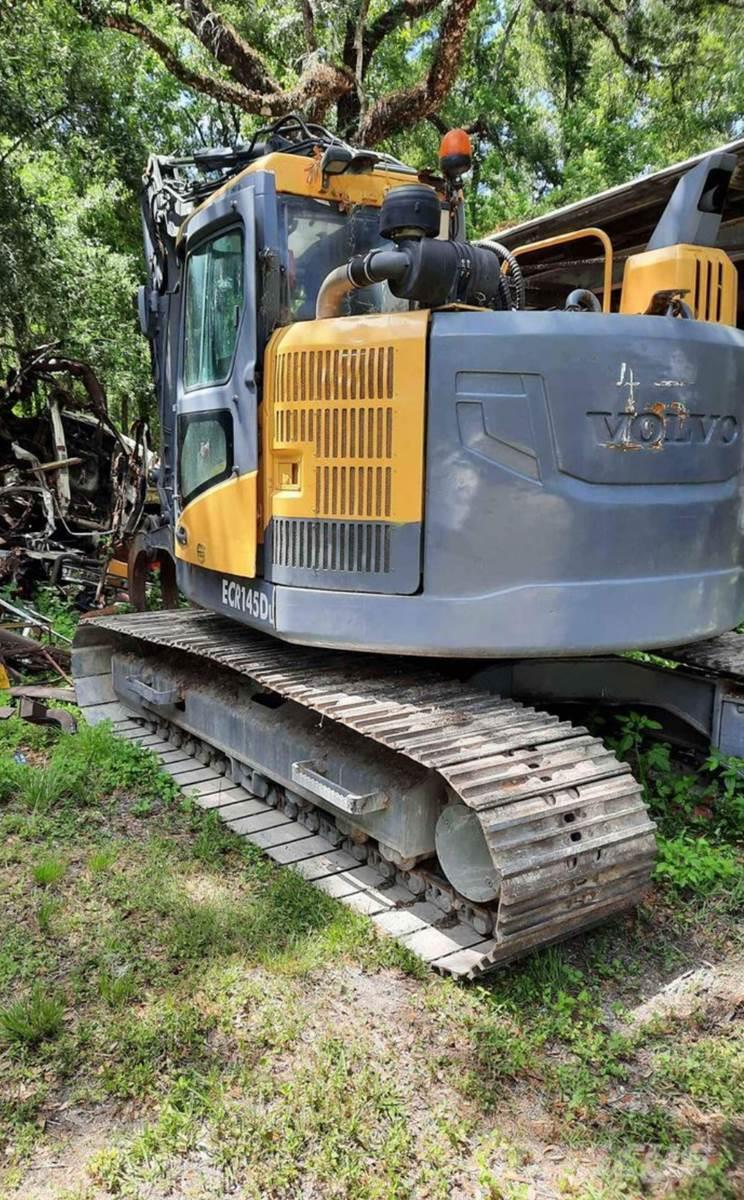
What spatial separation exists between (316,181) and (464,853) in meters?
2.85

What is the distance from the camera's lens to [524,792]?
2967mm

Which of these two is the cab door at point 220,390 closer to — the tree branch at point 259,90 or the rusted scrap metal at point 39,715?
the rusted scrap metal at point 39,715

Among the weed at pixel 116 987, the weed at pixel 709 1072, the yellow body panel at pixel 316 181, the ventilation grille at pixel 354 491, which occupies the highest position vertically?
the yellow body panel at pixel 316 181

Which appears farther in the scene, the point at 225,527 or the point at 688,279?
the point at 225,527

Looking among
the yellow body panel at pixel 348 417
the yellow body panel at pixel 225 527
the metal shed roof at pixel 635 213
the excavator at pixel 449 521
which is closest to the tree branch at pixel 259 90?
the metal shed roof at pixel 635 213

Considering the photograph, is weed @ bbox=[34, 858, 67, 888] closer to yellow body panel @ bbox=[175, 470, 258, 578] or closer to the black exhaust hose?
yellow body panel @ bbox=[175, 470, 258, 578]

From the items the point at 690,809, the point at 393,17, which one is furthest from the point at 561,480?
the point at 393,17

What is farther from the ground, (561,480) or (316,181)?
(316,181)

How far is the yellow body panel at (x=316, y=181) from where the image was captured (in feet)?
12.7

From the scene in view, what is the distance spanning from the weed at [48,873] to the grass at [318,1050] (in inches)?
0.5

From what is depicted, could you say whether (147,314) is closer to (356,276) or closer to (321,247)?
(321,247)

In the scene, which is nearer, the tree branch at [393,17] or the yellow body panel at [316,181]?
the yellow body panel at [316,181]

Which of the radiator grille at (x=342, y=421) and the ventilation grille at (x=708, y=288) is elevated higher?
the ventilation grille at (x=708, y=288)

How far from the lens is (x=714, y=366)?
346 cm
